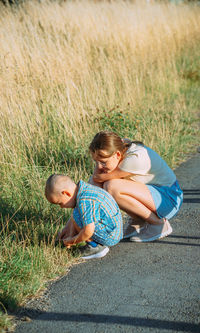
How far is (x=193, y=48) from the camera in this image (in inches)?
452

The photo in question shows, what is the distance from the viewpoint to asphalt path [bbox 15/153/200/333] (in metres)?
2.68

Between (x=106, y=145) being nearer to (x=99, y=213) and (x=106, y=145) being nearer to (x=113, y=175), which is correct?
(x=113, y=175)

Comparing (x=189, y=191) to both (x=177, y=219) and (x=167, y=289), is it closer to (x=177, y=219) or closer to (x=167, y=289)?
(x=177, y=219)

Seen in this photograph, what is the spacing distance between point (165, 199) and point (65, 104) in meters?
2.66

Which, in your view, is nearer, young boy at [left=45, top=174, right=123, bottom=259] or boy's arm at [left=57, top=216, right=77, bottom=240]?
young boy at [left=45, top=174, right=123, bottom=259]

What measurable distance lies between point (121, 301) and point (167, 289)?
1.11ft

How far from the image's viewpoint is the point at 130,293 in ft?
9.91

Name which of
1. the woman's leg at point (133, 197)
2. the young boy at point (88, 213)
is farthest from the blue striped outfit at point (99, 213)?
the woman's leg at point (133, 197)

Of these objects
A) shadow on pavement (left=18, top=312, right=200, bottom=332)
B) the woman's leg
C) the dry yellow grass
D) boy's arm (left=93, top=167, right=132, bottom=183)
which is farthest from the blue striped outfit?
the dry yellow grass

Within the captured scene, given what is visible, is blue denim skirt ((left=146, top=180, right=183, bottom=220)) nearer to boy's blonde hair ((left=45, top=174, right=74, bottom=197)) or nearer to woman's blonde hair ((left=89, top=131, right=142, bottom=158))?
woman's blonde hair ((left=89, top=131, right=142, bottom=158))

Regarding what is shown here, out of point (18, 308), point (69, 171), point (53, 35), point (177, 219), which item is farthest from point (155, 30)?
point (18, 308)

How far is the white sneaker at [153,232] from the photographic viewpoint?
151 inches

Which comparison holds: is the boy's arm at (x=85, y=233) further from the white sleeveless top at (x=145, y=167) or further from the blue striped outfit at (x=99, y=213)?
the white sleeveless top at (x=145, y=167)

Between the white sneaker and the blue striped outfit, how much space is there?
14.1 inches
